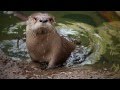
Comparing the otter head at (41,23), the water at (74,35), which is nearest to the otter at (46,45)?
the otter head at (41,23)

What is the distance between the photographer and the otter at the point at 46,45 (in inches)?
119

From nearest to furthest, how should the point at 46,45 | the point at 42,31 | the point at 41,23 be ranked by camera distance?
the point at 41,23, the point at 42,31, the point at 46,45

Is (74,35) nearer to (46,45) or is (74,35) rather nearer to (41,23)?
(46,45)

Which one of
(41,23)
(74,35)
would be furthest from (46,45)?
(74,35)

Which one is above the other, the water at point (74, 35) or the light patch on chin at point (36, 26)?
the light patch on chin at point (36, 26)

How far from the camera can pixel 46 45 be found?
3131 mm

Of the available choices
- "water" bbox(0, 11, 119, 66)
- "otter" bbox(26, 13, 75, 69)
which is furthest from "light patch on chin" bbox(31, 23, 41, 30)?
"water" bbox(0, 11, 119, 66)

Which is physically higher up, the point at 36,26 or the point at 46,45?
the point at 36,26

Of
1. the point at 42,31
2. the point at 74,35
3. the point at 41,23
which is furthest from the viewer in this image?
the point at 74,35

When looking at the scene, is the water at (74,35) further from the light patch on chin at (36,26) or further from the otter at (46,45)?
the light patch on chin at (36,26)

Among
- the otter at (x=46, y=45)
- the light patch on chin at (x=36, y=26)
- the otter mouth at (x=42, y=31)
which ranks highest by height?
the light patch on chin at (x=36, y=26)

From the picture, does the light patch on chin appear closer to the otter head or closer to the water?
the otter head

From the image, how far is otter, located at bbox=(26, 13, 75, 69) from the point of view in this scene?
3018 millimetres
